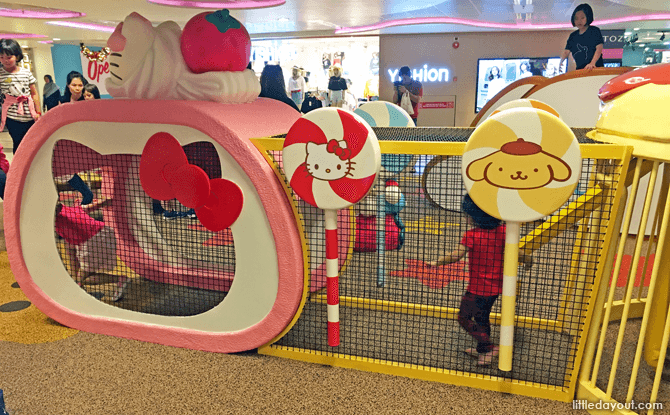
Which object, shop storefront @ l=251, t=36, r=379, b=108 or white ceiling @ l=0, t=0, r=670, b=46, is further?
shop storefront @ l=251, t=36, r=379, b=108

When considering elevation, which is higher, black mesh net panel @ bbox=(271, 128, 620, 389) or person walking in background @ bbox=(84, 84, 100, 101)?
person walking in background @ bbox=(84, 84, 100, 101)

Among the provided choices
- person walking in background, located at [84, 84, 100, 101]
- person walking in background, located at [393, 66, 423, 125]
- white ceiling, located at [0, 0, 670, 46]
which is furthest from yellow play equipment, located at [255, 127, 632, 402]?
person walking in background, located at [393, 66, 423, 125]

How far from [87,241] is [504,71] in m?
8.60

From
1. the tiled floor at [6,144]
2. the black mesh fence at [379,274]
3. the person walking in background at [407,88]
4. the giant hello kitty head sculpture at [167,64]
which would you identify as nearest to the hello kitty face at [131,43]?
the giant hello kitty head sculpture at [167,64]

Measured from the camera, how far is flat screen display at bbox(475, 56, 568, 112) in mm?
9188

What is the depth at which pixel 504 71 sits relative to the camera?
941 centimetres

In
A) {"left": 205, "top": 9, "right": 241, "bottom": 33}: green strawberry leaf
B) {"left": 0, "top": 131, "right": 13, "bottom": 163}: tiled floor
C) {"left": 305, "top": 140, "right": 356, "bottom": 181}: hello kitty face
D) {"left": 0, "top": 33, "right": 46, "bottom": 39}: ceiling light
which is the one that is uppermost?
{"left": 0, "top": 33, "right": 46, "bottom": 39}: ceiling light

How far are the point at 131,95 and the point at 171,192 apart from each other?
1.69 feet

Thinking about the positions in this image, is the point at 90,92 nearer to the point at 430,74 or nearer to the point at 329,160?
the point at 329,160

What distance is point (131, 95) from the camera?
7.56 feet

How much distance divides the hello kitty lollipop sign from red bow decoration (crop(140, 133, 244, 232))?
33 cm

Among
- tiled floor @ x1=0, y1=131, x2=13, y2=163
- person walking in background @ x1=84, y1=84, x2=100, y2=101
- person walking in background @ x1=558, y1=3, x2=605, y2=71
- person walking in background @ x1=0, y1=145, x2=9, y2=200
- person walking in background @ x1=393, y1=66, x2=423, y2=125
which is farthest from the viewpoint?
tiled floor @ x1=0, y1=131, x2=13, y2=163

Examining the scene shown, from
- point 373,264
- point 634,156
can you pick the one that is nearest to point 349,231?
point 373,264

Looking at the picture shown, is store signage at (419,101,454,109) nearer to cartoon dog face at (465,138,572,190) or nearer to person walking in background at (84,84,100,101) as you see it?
person walking in background at (84,84,100,101)
